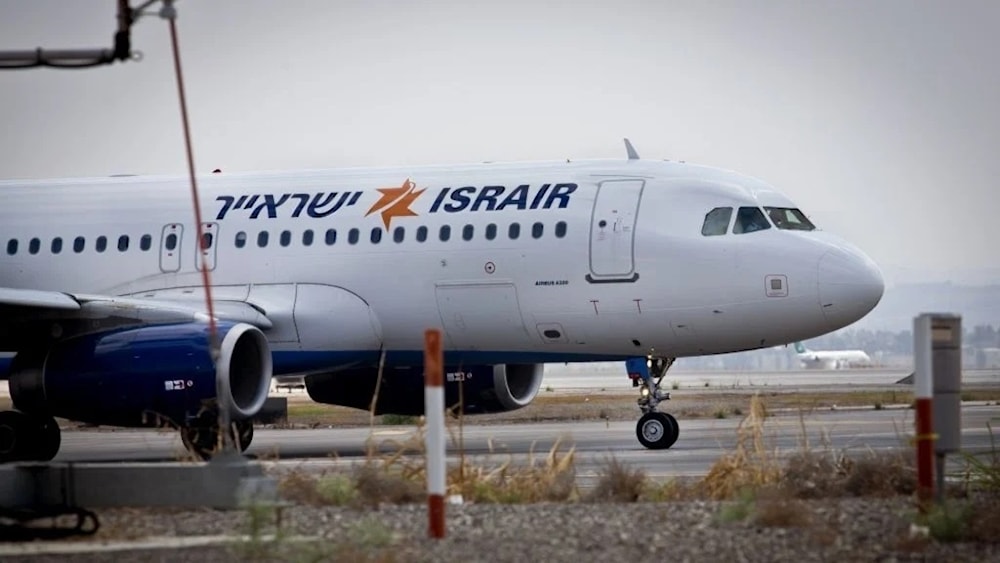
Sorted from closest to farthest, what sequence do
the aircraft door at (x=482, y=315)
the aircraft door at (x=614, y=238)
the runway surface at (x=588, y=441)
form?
the runway surface at (x=588, y=441) < the aircraft door at (x=614, y=238) < the aircraft door at (x=482, y=315)

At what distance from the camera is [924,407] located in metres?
10.6

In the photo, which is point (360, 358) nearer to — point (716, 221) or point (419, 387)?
point (419, 387)

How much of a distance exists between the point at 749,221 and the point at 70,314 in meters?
7.63

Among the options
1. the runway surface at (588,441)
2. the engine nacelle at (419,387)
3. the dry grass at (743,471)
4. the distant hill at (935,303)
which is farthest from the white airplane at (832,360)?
the dry grass at (743,471)

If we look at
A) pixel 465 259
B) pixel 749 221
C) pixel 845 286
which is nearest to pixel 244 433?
pixel 465 259

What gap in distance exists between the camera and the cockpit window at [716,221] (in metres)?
20.1

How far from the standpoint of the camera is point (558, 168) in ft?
70.5

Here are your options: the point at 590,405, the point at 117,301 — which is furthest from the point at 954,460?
the point at 590,405

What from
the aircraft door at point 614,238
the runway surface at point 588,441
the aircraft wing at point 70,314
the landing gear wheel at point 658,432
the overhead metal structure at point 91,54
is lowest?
the runway surface at point 588,441

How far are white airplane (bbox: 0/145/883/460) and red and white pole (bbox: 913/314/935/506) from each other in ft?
28.8

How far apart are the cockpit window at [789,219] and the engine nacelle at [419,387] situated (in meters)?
4.11

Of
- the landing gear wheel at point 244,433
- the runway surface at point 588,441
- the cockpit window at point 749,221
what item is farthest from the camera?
the landing gear wheel at point 244,433

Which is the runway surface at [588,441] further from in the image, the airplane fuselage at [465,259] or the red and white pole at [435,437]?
the red and white pole at [435,437]

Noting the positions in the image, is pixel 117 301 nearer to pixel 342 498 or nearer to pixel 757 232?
pixel 757 232
